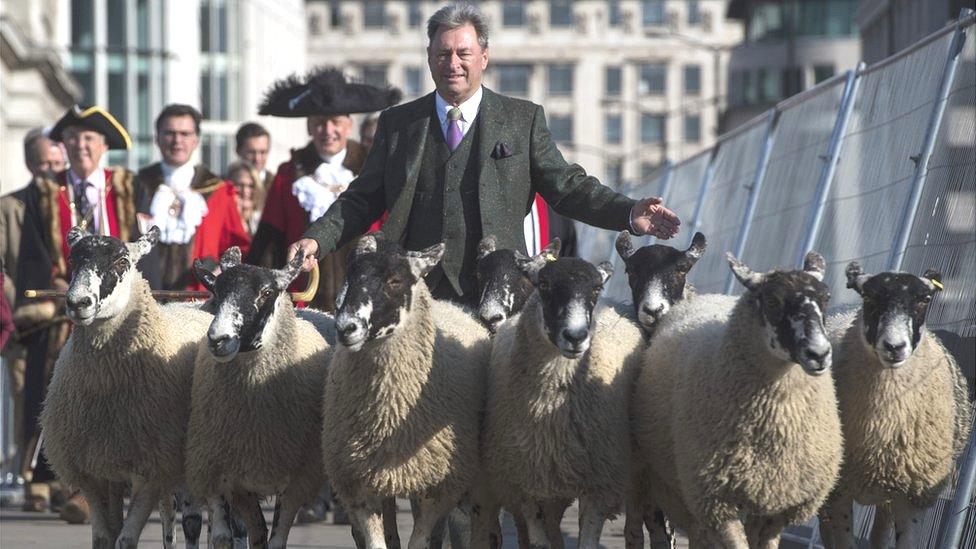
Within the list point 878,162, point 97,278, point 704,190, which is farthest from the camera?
point 704,190

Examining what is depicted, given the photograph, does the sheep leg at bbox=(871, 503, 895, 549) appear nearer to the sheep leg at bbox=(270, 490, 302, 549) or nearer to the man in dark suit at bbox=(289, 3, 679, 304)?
the man in dark suit at bbox=(289, 3, 679, 304)

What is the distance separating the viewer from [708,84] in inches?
5290

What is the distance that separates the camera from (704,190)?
58.4 feet

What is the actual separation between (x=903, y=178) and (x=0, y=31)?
2791cm

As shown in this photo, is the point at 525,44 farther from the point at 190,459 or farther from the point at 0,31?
the point at 190,459

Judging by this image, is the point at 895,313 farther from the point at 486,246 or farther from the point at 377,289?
the point at 377,289

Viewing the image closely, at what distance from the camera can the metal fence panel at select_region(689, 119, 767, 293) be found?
1533cm

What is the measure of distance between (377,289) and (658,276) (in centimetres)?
216

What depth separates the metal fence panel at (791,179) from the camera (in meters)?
12.7

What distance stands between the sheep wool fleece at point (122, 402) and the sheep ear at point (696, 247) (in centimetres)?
251

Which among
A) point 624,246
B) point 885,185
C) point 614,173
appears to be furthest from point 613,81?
point 624,246

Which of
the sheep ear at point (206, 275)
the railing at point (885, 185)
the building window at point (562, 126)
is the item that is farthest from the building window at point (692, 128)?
the sheep ear at point (206, 275)

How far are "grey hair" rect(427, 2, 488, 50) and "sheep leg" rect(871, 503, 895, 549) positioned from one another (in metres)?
2.78

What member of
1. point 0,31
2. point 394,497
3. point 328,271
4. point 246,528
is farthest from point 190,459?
point 0,31
